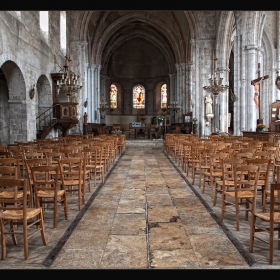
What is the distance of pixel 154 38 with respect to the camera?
41344 millimetres

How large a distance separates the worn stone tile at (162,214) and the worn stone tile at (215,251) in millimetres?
817

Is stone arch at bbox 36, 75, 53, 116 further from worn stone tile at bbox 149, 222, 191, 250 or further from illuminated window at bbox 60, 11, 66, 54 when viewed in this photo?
worn stone tile at bbox 149, 222, 191, 250

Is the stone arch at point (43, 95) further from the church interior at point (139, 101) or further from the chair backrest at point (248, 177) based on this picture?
the chair backrest at point (248, 177)

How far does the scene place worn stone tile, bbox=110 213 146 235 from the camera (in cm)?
459

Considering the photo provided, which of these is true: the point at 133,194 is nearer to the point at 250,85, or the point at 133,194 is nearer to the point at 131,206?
the point at 131,206

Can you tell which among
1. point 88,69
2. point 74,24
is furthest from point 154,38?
point 74,24

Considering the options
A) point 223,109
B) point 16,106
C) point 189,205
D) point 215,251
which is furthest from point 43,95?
point 215,251

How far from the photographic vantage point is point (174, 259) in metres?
3.65

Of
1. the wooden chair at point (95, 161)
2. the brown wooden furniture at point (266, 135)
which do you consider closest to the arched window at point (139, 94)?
the brown wooden furniture at point (266, 135)

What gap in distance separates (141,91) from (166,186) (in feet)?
131

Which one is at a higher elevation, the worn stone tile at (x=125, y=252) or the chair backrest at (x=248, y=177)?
the chair backrest at (x=248, y=177)

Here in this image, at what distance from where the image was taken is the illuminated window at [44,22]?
19.1m

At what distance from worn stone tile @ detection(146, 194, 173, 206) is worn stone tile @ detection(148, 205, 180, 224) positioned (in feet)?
0.95

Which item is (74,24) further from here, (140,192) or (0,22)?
(140,192)
